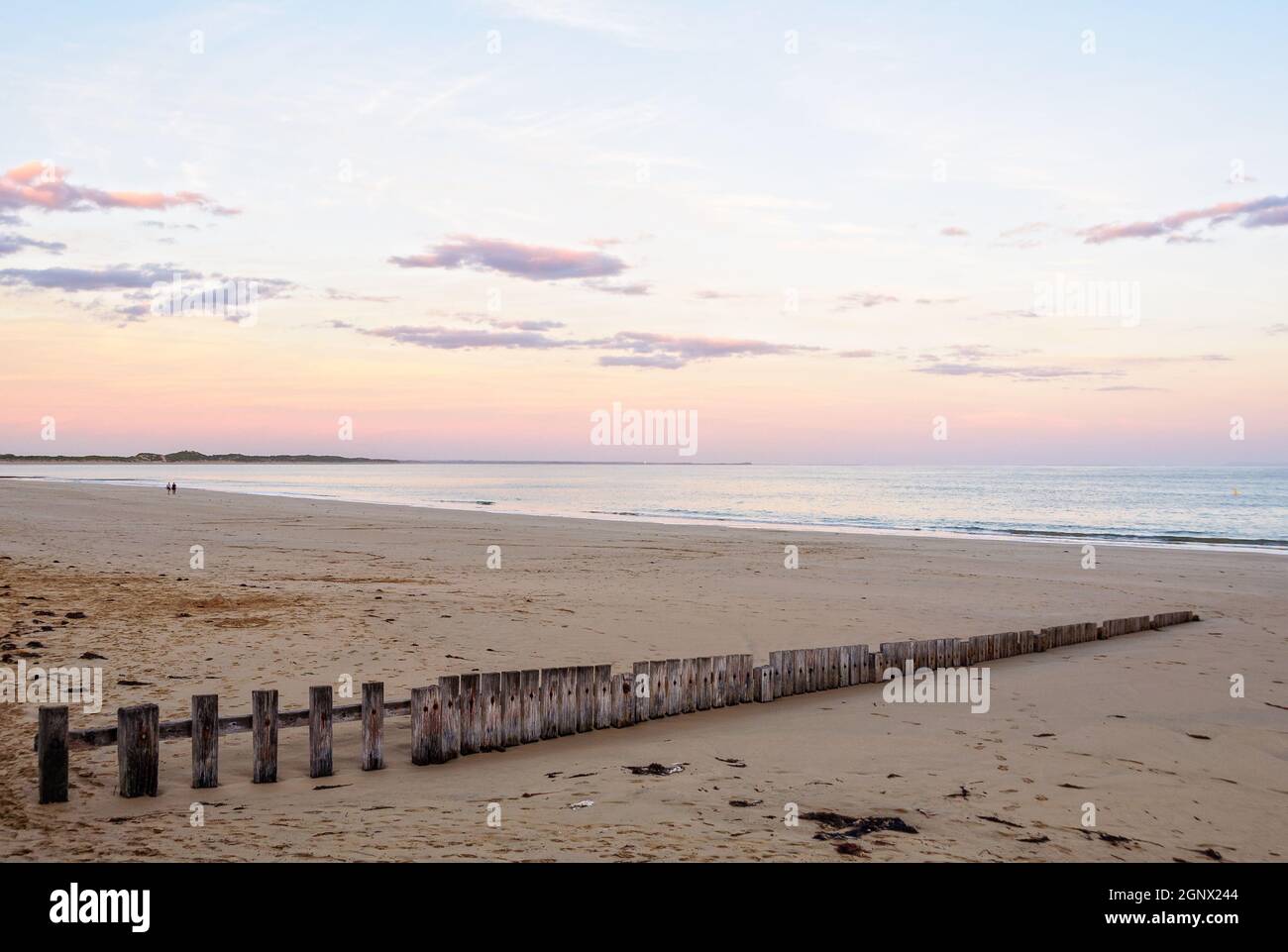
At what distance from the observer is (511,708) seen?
9312 mm

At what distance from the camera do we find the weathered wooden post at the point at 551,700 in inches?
376

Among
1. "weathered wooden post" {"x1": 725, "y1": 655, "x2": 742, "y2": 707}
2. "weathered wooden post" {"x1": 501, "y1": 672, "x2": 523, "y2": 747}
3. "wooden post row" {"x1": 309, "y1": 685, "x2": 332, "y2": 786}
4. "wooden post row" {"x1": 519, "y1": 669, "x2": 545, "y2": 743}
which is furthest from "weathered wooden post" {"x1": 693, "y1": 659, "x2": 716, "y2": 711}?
"wooden post row" {"x1": 309, "y1": 685, "x2": 332, "y2": 786}

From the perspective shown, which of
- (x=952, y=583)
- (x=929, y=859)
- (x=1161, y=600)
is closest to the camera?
(x=929, y=859)

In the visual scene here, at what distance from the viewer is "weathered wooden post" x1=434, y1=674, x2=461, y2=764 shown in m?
8.76

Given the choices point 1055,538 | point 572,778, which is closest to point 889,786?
point 572,778

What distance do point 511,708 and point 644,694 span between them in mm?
1714

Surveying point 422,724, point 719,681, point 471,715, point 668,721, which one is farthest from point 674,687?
point 422,724

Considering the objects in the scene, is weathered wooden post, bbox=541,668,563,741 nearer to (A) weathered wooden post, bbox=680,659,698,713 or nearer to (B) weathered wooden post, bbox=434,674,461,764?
(B) weathered wooden post, bbox=434,674,461,764

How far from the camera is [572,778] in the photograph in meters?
8.10

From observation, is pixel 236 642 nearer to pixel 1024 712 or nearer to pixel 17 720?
pixel 17 720

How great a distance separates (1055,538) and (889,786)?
40017mm

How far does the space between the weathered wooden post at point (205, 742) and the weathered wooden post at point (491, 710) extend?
2364 millimetres
